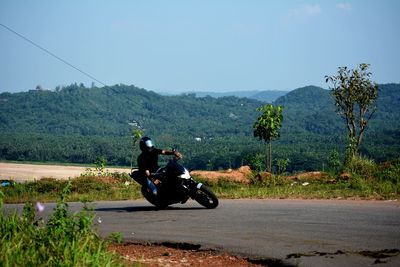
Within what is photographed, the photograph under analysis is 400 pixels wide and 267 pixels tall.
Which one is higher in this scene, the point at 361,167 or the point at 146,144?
the point at 146,144

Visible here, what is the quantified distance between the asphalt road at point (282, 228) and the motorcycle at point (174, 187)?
27 cm

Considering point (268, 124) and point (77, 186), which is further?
point (268, 124)

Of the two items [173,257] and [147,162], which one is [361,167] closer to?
[147,162]

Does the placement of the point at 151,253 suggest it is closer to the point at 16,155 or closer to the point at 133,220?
the point at 133,220

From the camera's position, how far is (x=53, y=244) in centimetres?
614

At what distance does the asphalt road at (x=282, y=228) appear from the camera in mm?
6898

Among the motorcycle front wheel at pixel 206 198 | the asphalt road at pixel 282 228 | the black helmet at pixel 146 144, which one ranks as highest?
the black helmet at pixel 146 144

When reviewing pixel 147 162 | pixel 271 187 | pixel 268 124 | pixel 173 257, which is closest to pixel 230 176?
pixel 271 187

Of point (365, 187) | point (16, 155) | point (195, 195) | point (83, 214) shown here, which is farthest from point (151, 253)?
point (16, 155)

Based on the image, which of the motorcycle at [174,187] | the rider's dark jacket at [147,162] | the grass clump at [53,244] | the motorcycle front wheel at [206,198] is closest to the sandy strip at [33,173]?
the rider's dark jacket at [147,162]

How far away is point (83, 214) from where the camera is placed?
6.60 meters

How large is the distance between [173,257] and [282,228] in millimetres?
2178

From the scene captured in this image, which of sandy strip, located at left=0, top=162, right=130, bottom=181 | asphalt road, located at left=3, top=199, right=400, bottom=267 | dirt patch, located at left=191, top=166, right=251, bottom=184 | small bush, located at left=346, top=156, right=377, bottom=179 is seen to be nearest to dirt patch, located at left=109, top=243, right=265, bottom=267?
asphalt road, located at left=3, top=199, right=400, bottom=267

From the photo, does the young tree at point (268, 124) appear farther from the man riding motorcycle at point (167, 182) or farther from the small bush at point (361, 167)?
the man riding motorcycle at point (167, 182)
